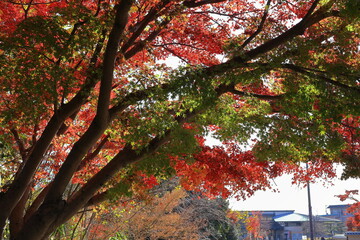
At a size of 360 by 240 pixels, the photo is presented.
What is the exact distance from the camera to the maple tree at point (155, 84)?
17.8 ft

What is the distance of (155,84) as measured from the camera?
239 inches

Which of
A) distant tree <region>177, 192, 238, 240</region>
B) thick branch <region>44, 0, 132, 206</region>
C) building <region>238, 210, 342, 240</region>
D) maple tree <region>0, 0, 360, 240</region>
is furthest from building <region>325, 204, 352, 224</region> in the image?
thick branch <region>44, 0, 132, 206</region>

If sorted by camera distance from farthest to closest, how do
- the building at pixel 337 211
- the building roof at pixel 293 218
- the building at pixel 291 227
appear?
the building at pixel 337 211 → the building at pixel 291 227 → the building roof at pixel 293 218

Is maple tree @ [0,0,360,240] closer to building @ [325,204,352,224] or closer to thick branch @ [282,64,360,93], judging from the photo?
thick branch @ [282,64,360,93]

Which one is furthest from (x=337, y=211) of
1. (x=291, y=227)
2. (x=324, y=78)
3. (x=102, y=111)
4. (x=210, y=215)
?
(x=102, y=111)

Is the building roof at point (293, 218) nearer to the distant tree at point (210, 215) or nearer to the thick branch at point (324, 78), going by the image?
the distant tree at point (210, 215)

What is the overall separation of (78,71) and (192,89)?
2155 mm

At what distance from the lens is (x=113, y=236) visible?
1377cm

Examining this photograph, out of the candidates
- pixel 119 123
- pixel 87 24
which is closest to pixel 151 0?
pixel 87 24

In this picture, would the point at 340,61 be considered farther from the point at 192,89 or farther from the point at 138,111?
the point at 138,111

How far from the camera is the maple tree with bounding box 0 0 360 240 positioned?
5.43m

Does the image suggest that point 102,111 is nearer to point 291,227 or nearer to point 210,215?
point 210,215

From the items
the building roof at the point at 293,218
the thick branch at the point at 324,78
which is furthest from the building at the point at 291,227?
the thick branch at the point at 324,78

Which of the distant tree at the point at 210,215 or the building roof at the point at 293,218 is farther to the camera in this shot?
the building roof at the point at 293,218
